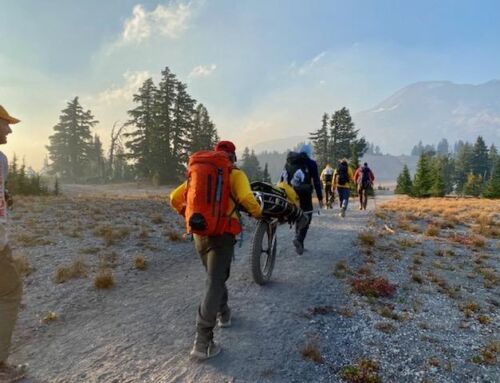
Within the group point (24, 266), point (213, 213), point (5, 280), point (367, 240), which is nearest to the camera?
point (5, 280)

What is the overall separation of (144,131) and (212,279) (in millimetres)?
50399

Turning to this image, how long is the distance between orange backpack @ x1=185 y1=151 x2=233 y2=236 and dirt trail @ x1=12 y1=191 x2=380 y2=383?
1725 millimetres

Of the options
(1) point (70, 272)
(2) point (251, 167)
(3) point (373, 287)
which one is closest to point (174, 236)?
(1) point (70, 272)

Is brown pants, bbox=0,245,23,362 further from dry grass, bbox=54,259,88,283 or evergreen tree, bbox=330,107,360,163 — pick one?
evergreen tree, bbox=330,107,360,163

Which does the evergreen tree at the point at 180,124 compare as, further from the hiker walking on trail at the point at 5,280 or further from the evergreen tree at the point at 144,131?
the hiker walking on trail at the point at 5,280

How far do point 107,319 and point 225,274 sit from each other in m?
2.48

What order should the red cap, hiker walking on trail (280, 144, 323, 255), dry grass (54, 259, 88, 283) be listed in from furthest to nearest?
hiker walking on trail (280, 144, 323, 255), dry grass (54, 259, 88, 283), the red cap

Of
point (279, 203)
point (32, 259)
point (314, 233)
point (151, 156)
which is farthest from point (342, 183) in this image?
point (151, 156)

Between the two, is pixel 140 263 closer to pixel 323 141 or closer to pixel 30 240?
pixel 30 240

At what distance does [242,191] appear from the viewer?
13.4 ft

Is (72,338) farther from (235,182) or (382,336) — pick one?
(382,336)

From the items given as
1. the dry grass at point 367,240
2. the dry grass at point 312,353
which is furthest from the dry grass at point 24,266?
the dry grass at point 367,240

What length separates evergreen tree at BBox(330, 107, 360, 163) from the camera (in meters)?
72.8

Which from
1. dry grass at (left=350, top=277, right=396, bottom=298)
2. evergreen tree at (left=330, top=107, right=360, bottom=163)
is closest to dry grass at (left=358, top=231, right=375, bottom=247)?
dry grass at (left=350, top=277, right=396, bottom=298)
